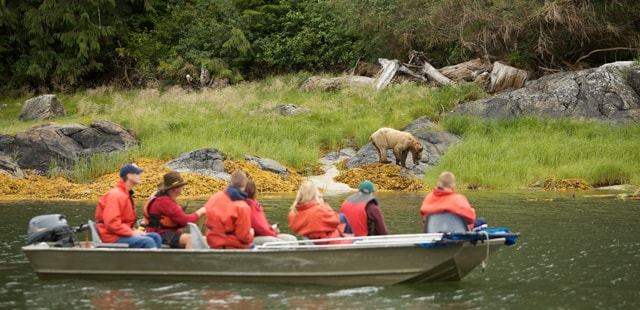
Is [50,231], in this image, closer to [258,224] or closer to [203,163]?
[258,224]

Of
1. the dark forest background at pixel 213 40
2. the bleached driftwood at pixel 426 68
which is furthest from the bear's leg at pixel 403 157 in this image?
the dark forest background at pixel 213 40

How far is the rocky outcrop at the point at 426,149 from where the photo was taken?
92.3ft

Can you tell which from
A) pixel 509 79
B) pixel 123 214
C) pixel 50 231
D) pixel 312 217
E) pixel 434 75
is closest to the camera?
pixel 312 217

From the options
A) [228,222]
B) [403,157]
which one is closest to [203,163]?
[403,157]

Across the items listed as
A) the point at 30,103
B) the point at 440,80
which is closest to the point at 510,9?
the point at 440,80

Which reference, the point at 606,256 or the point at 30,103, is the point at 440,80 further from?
the point at 606,256

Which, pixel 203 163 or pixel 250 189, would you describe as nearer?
pixel 250 189

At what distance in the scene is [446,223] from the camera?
1259cm

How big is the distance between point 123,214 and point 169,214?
64 centimetres

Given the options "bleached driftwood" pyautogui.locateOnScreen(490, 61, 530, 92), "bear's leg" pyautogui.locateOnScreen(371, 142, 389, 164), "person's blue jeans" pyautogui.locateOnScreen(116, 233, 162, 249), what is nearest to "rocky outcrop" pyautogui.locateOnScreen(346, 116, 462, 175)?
"bear's leg" pyautogui.locateOnScreen(371, 142, 389, 164)

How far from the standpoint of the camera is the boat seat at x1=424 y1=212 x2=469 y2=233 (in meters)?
12.5

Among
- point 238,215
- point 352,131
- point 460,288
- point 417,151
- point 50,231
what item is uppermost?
point 238,215

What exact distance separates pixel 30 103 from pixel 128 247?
81.4ft

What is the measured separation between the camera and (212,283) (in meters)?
12.9
